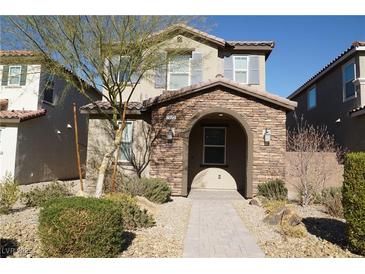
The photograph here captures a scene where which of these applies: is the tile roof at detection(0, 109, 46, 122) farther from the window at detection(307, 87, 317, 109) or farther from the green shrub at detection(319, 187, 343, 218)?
the window at detection(307, 87, 317, 109)

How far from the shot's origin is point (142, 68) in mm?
10594

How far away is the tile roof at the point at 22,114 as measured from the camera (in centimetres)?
1492

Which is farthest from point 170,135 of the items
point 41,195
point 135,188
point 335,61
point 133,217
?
point 335,61

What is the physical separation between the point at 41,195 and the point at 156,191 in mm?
3898

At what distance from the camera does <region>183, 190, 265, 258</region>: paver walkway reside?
586cm

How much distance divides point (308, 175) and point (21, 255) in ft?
32.0

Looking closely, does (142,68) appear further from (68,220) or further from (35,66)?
(68,220)

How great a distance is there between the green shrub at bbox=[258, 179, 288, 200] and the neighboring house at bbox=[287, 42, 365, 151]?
17.4 feet

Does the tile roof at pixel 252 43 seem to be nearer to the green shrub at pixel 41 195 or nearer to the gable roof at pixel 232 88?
the gable roof at pixel 232 88

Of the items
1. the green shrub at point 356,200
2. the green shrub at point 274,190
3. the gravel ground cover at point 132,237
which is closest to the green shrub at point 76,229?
the gravel ground cover at point 132,237

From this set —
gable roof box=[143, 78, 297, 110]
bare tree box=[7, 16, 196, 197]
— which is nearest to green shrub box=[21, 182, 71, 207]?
bare tree box=[7, 16, 196, 197]

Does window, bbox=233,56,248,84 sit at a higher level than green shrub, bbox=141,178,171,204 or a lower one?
higher

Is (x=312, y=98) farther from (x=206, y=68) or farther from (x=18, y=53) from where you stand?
(x=18, y=53)

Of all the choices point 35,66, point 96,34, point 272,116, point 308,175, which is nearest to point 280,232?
point 308,175
